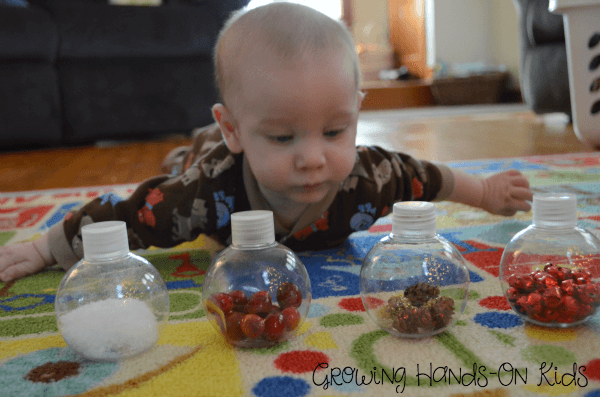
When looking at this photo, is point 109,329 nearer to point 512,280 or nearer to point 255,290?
point 255,290

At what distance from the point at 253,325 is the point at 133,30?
203 cm

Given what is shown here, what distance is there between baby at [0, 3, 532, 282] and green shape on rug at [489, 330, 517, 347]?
0.25m

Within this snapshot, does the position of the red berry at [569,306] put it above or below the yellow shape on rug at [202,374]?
Result: above

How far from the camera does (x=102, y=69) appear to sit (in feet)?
7.27

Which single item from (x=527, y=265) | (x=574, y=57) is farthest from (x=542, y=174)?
(x=527, y=265)

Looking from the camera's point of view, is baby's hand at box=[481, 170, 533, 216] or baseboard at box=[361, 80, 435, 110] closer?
baby's hand at box=[481, 170, 533, 216]

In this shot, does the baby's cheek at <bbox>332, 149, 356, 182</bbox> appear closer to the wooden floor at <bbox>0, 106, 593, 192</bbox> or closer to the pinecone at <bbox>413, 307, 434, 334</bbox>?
the pinecone at <bbox>413, 307, 434, 334</bbox>

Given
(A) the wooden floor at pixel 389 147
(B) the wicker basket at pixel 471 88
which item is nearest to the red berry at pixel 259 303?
(A) the wooden floor at pixel 389 147

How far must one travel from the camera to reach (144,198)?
739mm

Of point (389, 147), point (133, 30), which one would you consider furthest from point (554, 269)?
point (133, 30)

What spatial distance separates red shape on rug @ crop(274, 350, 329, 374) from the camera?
1.35 ft

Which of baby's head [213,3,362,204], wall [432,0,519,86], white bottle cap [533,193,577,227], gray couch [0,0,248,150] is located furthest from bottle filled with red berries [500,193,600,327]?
wall [432,0,519,86]

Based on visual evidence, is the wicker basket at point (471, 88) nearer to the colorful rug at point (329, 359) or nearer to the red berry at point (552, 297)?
the colorful rug at point (329, 359)

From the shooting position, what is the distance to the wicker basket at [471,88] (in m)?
3.72
